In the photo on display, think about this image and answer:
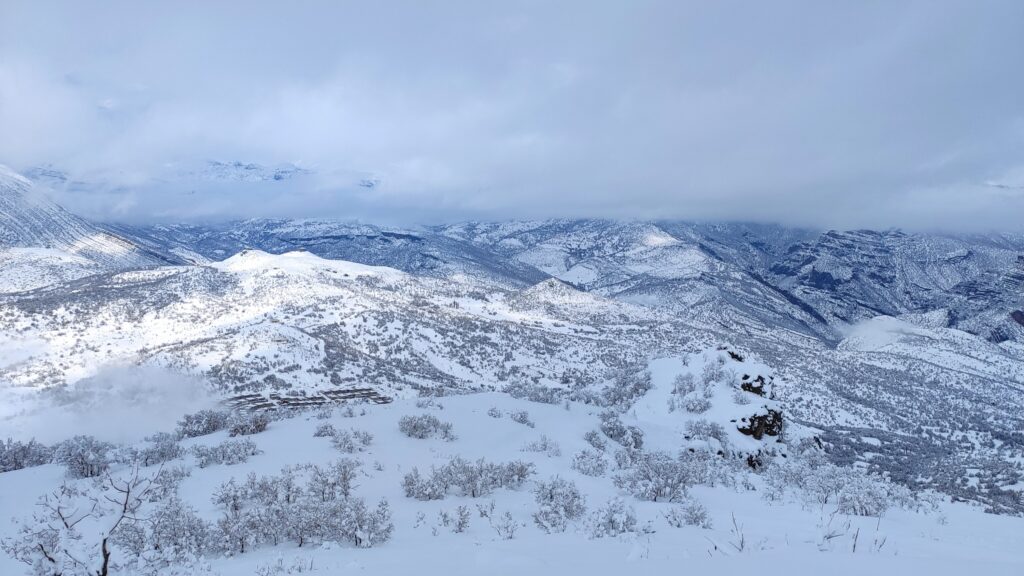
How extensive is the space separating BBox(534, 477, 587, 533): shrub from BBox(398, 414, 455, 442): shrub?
14.4 feet

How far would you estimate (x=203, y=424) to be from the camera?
15.3 meters

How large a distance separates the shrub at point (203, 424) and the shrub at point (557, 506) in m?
10.6

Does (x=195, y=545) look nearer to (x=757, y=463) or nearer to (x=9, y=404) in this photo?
(x=757, y=463)

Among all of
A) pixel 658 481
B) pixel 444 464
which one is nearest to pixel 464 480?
pixel 444 464

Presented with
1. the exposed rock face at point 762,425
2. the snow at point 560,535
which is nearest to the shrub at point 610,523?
the snow at point 560,535

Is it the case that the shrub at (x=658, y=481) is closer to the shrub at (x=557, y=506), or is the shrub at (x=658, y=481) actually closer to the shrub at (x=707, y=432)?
the shrub at (x=557, y=506)

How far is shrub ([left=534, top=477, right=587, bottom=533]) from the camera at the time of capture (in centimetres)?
773

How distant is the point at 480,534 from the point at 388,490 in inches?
116

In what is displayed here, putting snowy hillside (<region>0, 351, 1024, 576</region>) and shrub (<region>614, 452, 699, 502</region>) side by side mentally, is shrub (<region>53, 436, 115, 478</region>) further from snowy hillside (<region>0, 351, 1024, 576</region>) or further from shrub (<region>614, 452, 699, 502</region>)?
shrub (<region>614, 452, 699, 502</region>)

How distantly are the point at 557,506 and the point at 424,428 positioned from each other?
6.04 meters

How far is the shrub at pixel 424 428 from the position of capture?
44.4 feet

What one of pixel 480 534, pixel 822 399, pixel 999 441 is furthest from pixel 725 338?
pixel 480 534

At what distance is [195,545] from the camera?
6.63 m

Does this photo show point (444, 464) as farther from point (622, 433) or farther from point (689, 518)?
point (622, 433)
